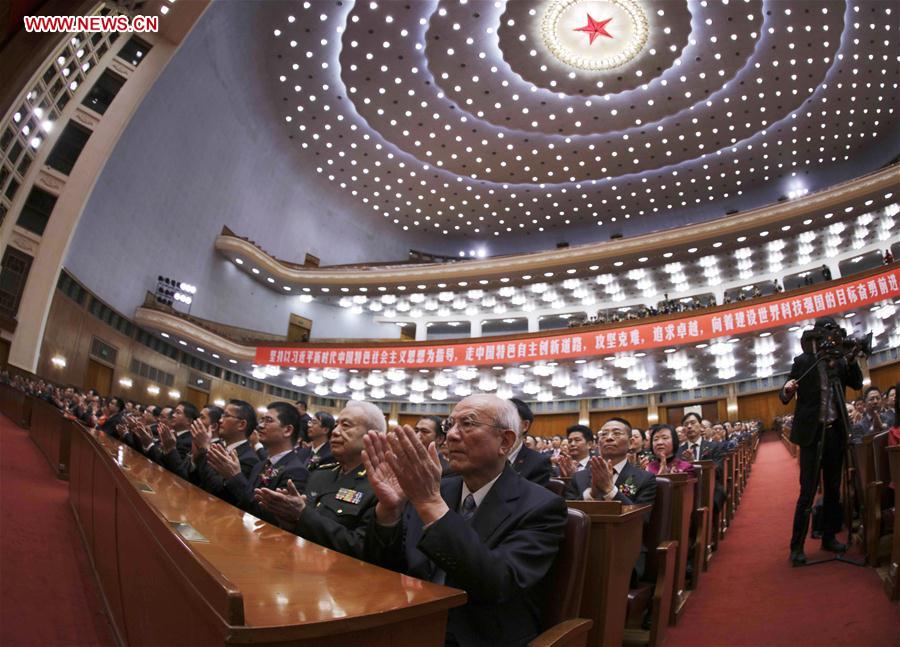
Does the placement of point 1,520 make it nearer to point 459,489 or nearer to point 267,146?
point 459,489

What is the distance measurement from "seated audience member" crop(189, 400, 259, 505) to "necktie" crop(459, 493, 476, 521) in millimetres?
1347

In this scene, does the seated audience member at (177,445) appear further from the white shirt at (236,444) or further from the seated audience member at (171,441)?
the white shirt at (236,444)

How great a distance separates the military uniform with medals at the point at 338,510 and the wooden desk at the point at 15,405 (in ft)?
22.5

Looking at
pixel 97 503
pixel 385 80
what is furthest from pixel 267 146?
pixel 97 503

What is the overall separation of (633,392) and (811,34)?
33.3ft

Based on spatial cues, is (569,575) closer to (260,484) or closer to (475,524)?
(475,524)

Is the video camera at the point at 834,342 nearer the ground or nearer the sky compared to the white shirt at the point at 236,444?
nearer the sky

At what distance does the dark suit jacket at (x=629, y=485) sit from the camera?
7.63 ft

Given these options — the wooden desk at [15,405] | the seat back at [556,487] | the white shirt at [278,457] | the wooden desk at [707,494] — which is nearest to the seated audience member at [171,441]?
the white shirt at [278,457]

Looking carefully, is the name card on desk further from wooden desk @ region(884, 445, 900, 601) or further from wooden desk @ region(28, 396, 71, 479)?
wooden desk @ region(28, 396, 71, 479)

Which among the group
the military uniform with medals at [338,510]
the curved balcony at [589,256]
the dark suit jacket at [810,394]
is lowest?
the military uniform with medals at [338,510]

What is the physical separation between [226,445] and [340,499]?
1.56m

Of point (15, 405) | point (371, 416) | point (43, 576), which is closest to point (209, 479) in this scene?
point (43, 576)

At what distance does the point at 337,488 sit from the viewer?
201cm
